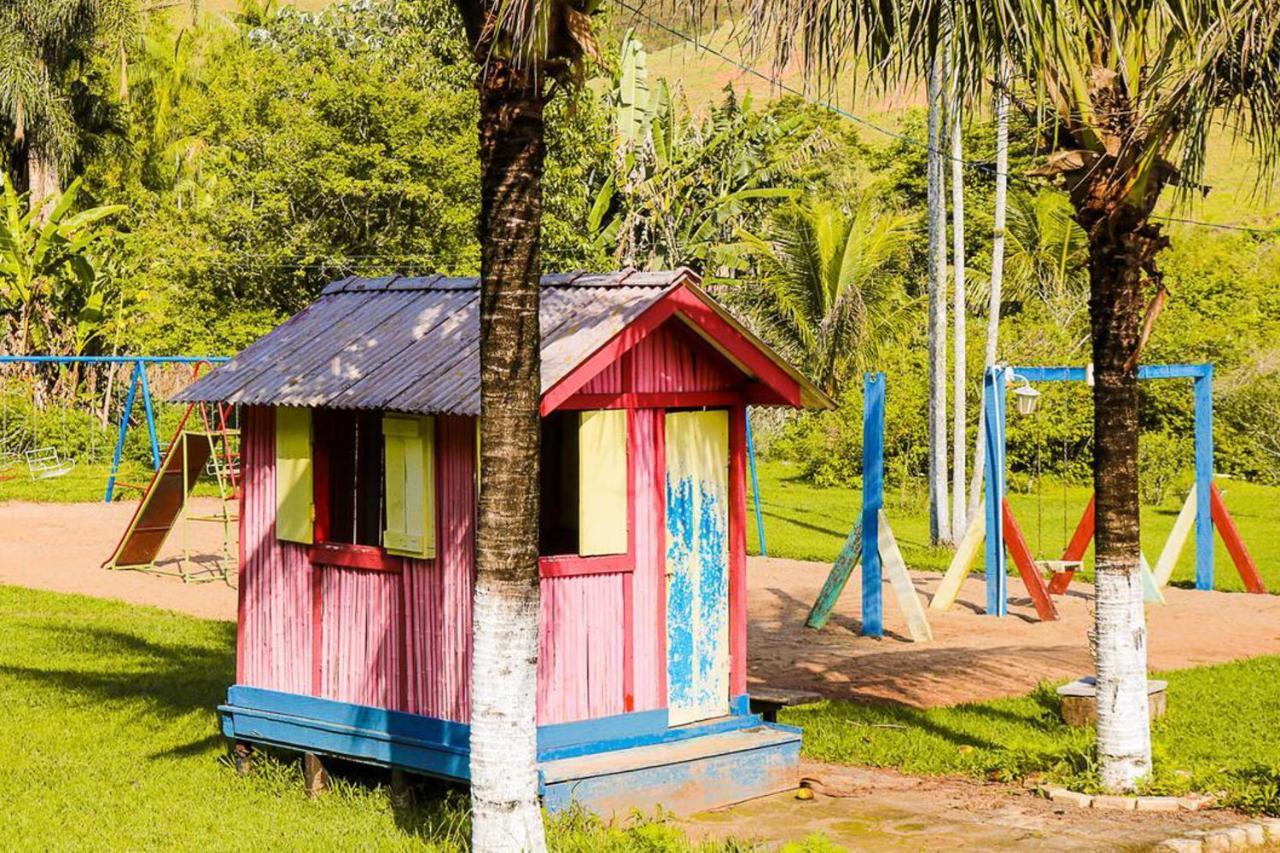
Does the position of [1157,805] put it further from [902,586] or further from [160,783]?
[902,586]

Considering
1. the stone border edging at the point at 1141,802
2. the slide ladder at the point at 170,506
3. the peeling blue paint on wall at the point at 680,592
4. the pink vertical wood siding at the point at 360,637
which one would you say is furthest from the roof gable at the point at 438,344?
the slide ladder at the point at 170,506

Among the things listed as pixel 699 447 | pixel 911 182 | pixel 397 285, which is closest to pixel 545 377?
pixel 699 447

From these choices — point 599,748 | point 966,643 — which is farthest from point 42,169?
point 599,748

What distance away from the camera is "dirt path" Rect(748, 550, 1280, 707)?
43.6 feet

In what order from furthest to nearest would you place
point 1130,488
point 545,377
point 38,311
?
point 38,311
point 1130,488
point 545,377

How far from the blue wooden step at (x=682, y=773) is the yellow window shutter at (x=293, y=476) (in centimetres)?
212

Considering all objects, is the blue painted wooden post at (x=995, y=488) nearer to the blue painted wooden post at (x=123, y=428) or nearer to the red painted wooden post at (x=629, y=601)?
the red painted wooden post at (x=629, y=601)

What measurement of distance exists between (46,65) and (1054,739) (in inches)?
1344

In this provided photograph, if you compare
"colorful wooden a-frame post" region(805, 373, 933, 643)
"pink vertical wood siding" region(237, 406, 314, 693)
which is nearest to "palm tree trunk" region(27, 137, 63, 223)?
"colorful wooden a-frame post" region(805, 373, 933, 643)

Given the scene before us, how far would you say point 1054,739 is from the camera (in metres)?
10.9

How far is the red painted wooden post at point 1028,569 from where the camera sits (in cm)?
1605

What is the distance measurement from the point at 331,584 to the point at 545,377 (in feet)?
6.38

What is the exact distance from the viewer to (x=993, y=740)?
35.8 feet

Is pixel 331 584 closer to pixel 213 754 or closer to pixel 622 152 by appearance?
pixel 213 754
